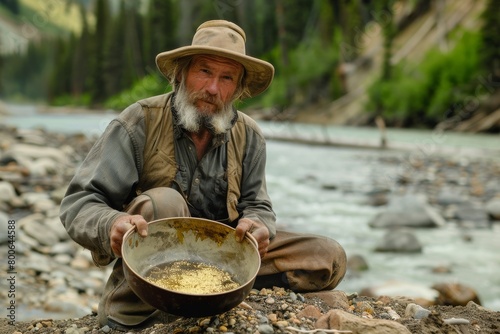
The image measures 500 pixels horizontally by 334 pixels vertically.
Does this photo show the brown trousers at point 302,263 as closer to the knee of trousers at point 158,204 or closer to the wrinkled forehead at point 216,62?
the knee of trousers at point 158,204

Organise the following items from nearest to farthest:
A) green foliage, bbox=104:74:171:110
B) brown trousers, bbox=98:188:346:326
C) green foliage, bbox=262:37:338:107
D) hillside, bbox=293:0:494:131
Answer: brown trousers, bbox=98:188:346:326 → green foliage, bbox=104:74:171:110 → hillside, bbox=293:0:494:131 → green foliage, bbox=262:37:338:107

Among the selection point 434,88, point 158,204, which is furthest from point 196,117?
point 434,88

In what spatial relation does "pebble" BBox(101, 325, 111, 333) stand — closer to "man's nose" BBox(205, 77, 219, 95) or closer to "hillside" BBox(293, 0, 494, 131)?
"man's nose" BBox(205, 77, 219, 95)

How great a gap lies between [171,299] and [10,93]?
49.1m

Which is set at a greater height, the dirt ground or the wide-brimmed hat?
the wide-brimmed hat

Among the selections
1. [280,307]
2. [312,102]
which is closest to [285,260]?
[280,307]

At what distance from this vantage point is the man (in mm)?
2070

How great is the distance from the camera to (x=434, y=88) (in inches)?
968

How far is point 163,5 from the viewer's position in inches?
1015

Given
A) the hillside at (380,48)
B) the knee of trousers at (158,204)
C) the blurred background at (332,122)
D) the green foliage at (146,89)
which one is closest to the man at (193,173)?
the knee of trousers at (158,204)

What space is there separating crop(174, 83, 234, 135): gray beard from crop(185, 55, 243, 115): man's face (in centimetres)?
2

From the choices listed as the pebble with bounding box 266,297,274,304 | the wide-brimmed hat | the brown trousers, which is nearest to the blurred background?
the wide-brimmed hat

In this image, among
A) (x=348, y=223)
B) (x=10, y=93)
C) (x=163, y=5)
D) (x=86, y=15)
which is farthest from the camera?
(x=10, y=93)

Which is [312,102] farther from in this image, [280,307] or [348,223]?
[280,307]
